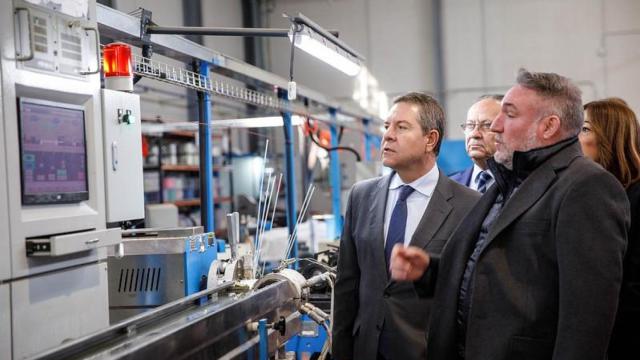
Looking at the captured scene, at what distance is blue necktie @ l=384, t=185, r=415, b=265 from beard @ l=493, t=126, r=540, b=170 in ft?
1.61

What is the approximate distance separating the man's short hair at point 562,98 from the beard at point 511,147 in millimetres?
65

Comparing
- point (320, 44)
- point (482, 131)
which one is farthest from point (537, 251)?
point (320, 44)

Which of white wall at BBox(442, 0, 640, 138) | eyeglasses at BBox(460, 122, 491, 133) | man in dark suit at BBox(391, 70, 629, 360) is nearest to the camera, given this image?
man in dark suit at BBox(391, 70, 629, 360)

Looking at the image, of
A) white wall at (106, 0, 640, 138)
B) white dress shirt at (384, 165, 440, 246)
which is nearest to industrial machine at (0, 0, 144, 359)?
white dress shirt at (384, 165, 440, 246)

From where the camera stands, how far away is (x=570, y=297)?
1450mm

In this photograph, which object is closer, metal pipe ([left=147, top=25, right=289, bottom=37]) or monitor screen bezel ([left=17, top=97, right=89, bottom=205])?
monitor screen bezel ([left=17, top=97, right=89, bottom=205])

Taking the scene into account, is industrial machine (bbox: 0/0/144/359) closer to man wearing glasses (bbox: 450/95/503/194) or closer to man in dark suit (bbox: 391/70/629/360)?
man in dark suit (bbox: 391/70/629/360)

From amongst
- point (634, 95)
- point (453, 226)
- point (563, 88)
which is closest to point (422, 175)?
point (453, 226)

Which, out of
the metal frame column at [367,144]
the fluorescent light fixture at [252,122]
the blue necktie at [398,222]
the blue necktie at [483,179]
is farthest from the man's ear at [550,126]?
the metal frame column at [367,144]

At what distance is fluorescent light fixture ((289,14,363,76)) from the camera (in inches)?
114

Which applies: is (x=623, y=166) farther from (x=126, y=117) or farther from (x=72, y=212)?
(x=72, y=212)

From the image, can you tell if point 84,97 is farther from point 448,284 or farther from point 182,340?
point 448,284

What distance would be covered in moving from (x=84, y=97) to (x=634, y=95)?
9396 millimetres

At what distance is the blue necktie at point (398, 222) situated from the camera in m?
2.14
